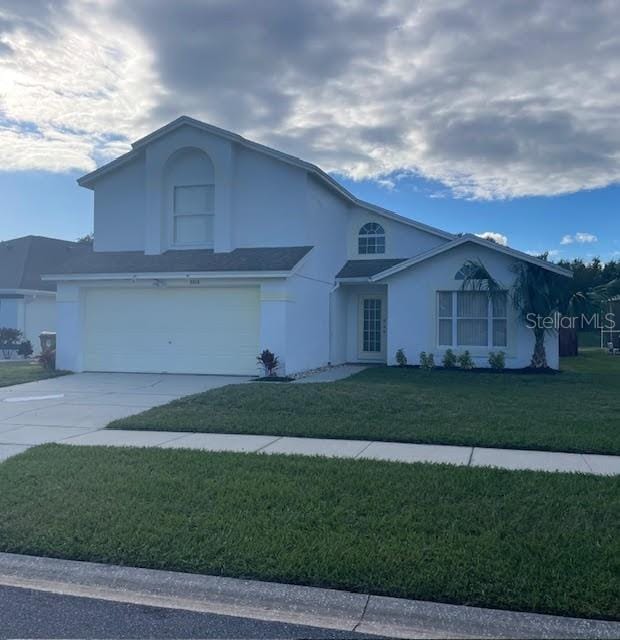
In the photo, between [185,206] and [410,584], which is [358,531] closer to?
[410,584]

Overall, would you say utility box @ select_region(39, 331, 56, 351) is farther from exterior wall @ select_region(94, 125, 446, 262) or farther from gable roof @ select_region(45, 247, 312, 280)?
exterior wall @ select_region(94, 125, 446, 262)

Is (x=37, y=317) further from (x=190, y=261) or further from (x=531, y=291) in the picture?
(x=531, y=291)

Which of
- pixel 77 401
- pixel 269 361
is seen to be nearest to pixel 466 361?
pixel 269 361

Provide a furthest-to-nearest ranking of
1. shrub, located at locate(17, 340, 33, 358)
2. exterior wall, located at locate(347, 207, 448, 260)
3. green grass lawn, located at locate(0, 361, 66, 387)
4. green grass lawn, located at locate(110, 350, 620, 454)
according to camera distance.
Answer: shrub, located at locate(17, 340, 33, 358)
exterior wall, located at locate(347, 207, 448, 260)
green grass lawn, located at locate(0, 361, 66, 387)
green grass lawn, located at locate(110, 350, 620, 454)

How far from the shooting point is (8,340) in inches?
986

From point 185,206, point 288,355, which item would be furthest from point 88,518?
point 185,206

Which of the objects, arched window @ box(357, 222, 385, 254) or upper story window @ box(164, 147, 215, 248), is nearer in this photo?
upper story window @ box(164, 147, 215, 248)

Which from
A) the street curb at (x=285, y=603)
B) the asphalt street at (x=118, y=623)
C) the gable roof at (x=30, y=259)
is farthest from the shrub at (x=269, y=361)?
the gable roof at (x=30, y=259)

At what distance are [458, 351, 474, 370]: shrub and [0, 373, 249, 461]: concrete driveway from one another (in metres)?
6.67

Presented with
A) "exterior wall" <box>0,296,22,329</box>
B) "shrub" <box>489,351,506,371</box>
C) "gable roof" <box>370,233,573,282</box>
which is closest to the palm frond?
"gable roof" <box>370,233,573,282</box>

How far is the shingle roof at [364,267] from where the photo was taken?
2109cm

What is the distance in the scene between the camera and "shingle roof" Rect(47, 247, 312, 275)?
17.0 meters

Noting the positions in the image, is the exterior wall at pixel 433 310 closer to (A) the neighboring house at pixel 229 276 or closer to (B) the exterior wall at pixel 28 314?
(A) the neighboring house at pixel 229 276

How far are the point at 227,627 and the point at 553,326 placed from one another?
53.2 ft
